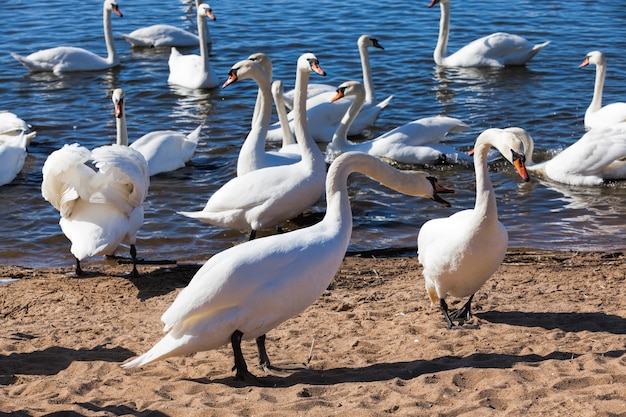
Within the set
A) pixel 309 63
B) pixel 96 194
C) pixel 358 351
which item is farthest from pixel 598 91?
pixel 358 351

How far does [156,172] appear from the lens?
10961mm

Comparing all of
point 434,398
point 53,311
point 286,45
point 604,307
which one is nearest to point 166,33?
point 286,45

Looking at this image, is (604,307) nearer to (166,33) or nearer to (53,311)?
(53,311)

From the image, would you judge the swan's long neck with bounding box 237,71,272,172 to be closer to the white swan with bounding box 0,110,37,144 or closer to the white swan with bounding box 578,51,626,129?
the white swan with bounding box 0,110,37,144

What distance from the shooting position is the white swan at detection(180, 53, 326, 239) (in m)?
8.30

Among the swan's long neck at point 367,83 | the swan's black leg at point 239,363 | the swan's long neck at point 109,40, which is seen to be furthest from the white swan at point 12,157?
the swan's black leg at point 239,363

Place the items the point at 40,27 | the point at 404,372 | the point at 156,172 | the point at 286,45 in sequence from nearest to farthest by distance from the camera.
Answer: the point at 404,372 → the point at 156,172 → the point at 286,45 → the point at 40,27

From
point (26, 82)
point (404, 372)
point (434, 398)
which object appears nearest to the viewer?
point (434, 398)

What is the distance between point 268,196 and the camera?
27.2ft

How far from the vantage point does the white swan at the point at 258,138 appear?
9.52m

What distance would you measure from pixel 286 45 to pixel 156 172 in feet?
21.6

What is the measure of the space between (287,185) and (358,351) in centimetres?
279

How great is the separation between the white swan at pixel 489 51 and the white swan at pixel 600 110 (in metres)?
2.17

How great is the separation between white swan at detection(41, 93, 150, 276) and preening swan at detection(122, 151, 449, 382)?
8.36 feet
